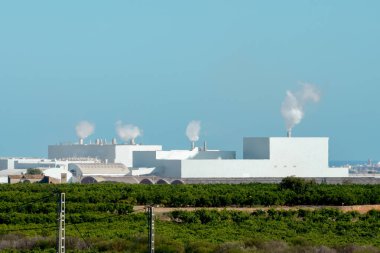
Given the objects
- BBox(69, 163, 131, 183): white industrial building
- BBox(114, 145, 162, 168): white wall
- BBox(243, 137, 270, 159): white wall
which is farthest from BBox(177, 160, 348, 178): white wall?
BBox(114, 145, 162, 168): white wall

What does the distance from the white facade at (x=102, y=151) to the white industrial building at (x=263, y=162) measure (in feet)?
22.8

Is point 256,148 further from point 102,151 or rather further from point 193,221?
point 193,221

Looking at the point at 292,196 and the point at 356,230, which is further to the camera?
the point at 292,196

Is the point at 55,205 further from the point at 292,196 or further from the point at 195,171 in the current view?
the point at 195,171

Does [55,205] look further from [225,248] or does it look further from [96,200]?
[225,248]

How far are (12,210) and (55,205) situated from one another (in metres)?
1.67

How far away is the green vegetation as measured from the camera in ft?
105

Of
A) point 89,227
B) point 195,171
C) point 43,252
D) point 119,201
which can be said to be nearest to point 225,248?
point 43,252

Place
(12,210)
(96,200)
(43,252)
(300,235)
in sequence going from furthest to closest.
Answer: (96,200)
(12,210)
(300,235)
(43,252)

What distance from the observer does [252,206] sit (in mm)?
47125

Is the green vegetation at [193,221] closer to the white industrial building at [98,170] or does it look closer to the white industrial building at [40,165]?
the white industrial building at [40,165]

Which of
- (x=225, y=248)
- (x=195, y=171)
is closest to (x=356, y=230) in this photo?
(x=225, y=248)

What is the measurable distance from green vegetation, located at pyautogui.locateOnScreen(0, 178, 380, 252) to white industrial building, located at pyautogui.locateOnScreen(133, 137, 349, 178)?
30.7 meters

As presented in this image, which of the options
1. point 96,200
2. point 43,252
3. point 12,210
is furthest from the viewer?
point 96,200
